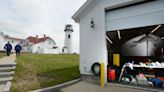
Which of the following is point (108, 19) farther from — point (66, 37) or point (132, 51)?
point (66, 37)

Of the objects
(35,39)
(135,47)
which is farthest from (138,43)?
(35,39)

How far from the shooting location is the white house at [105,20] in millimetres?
7301

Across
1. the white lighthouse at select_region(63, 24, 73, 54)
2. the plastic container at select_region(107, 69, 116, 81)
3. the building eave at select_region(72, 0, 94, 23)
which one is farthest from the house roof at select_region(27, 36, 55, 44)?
the plastic container at select_region(107, 69, 116, 81)

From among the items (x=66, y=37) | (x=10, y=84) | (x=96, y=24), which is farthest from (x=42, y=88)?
(x=66, y=37)

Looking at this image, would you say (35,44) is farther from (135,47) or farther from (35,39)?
(135,47)

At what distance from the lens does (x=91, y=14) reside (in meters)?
8.96

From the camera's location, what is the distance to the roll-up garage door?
7074 millimetres

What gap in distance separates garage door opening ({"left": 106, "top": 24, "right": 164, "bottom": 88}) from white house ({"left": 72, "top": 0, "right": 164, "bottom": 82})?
99 cm

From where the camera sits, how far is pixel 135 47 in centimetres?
1148

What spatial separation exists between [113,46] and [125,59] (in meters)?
1.19

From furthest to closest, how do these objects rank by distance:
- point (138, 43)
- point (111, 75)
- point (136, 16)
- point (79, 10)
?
point (138, 43)
point (79, 10)
point (111, 75)
point (136, 16)

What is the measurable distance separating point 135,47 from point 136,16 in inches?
168

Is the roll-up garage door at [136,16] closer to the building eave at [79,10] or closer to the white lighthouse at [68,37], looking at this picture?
the building eave at [79,10]

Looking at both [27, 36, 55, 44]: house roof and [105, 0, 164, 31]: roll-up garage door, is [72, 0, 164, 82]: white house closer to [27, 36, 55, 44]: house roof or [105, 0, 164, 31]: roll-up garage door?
[105, 0, 164, 31]: roll-up garage door
